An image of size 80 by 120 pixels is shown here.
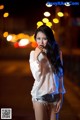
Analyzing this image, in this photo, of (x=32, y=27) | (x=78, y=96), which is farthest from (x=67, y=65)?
(x=32, y=27)

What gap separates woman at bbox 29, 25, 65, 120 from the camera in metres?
3.91

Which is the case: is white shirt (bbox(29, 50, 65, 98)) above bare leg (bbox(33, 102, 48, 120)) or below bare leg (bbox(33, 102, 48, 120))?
above

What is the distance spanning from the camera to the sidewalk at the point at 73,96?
898cm

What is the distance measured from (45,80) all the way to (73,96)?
272 inches

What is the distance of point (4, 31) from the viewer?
7.56 m

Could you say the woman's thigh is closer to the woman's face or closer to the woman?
the woman

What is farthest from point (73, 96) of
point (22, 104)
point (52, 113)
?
point (52, 113)

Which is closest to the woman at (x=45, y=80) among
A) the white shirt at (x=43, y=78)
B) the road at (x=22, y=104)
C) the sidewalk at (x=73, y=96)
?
the white shirt at (x=43, y=78)

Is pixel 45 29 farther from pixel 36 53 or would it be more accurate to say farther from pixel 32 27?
pixel 32 27

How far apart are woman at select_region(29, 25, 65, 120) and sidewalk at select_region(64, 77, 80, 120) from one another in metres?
4.11

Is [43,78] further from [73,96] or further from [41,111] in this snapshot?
[73,96]

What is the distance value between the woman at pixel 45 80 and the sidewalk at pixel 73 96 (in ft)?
13.5

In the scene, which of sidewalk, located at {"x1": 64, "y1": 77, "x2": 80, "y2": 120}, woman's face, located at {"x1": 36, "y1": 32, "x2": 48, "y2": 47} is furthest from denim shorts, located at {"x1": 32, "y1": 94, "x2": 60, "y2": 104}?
sidewalk, located at {"x1": 64, "y1": 77, "x2": 80, "y2": 120}

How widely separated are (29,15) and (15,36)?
0.49 metres
